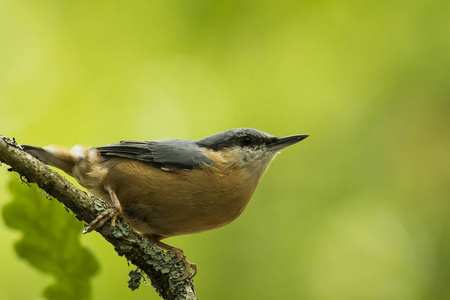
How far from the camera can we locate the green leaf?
1.46m

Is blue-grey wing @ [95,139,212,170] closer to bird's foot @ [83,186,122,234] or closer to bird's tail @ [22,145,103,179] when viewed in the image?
bird's tail @ [22,145,103,179]

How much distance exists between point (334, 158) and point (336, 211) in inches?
23.6

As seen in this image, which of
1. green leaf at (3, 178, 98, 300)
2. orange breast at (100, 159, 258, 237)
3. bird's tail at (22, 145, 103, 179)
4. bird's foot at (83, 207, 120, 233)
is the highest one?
bird's tail at (22, 145, 103, 179)

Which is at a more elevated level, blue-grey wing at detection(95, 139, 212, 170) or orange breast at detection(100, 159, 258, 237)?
blue-grey wing at detection(95, 139, 212, 170)

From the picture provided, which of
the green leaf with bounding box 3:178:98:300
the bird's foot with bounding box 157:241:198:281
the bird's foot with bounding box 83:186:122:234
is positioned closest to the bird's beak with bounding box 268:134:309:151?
the bird's foot with bounding box 157:241:198:281

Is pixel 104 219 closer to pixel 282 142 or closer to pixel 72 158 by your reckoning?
pixel 72 158

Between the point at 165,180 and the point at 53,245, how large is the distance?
2044 millimetres

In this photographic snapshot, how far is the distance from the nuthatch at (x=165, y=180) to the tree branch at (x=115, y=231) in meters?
0.26

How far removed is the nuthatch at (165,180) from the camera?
3.45m

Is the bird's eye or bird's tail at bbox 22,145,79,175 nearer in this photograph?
bird's tail at bbox 22,145,79,175

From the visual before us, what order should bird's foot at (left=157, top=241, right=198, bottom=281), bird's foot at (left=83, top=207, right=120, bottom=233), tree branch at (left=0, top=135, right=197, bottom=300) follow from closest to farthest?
tree branch at (left=0, top=135, right=197, bottom=300) < bird's foot at (left=83, top=207, right=120, bottom=233) < bird's foot at (left=157, top=241, right=198, bottom=281)

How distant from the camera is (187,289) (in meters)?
3.02

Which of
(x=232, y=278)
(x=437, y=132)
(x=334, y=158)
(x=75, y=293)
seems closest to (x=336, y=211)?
(x=334, y=158)

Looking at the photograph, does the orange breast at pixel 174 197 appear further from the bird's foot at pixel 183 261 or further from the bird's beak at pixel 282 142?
the bird's beak at pixel 282 142
